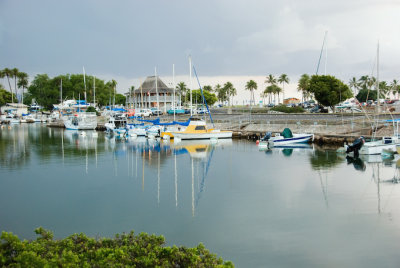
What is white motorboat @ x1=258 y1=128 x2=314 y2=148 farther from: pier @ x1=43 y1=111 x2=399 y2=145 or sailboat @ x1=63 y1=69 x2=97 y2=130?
sailboat @ x1=63 y1=69 x2=97 y2=130

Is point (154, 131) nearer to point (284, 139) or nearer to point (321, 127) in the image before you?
point (284, 139)

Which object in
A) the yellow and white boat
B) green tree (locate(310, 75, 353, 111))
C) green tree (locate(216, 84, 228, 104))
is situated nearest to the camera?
the yellow and white boat

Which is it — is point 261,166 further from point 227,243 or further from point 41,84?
point 41,84

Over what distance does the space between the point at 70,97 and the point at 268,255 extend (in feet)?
408

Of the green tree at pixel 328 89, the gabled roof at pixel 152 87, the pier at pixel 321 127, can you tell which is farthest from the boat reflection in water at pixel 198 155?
the gabled roof at pixel 152 87

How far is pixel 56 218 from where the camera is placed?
→ 18.7 metres

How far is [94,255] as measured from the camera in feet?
31.5

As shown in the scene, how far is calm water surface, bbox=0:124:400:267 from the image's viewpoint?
14.9 m

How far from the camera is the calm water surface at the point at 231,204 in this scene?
1494cm

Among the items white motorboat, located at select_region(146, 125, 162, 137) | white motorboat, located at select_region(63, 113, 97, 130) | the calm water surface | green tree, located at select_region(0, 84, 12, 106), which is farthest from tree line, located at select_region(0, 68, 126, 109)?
the calm water surface

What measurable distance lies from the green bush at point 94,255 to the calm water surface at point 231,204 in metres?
4.48

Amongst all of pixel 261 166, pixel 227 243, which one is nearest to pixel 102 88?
pixel 261 166

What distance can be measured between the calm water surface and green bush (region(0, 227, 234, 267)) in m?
4.48

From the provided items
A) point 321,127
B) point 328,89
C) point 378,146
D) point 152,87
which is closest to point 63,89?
point 152,87
